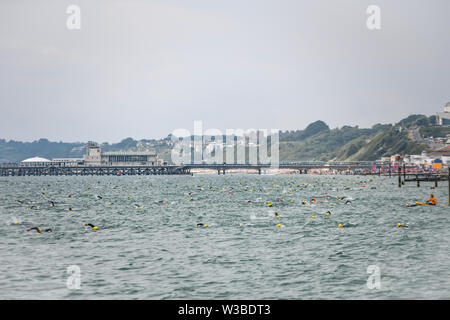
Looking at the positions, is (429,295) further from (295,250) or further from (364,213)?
(364,213)

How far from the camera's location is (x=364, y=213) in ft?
198

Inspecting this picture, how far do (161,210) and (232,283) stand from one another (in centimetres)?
4336

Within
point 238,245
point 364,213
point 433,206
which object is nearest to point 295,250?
point 238,245

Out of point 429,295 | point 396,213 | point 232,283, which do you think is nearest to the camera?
point 429,295

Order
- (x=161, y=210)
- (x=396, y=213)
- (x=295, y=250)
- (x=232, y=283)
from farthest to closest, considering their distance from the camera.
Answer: (x=161, y=210) < (x=396, y=213) < (x=295, y=250) < (x=232, y=283)
